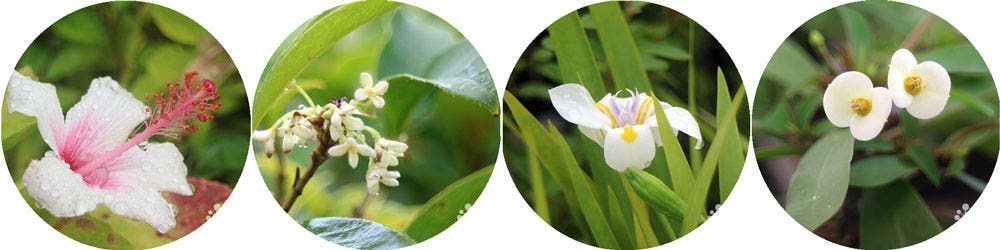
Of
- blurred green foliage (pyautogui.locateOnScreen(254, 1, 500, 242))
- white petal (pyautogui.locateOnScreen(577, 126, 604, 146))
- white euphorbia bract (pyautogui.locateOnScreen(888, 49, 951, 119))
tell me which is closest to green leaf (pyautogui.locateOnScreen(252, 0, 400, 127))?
blurred green foliage (pyautogui.locateOnScreen(254, 1, 500, 242))

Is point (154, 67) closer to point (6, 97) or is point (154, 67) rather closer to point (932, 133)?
point (6, 97)

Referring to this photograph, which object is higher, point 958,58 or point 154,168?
point 958,58

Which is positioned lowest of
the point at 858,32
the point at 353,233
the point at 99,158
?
the point at 353,233

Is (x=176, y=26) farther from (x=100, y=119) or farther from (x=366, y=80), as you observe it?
(x=366, y=80)

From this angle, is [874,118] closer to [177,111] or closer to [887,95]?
[887,95]

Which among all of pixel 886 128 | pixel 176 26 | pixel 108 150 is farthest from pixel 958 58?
pixel 108 150

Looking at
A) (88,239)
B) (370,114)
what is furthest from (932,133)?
(88,239)

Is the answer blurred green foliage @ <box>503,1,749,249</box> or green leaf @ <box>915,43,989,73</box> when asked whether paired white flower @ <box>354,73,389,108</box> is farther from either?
green leaf @ <box>915,43,989,73</box>
